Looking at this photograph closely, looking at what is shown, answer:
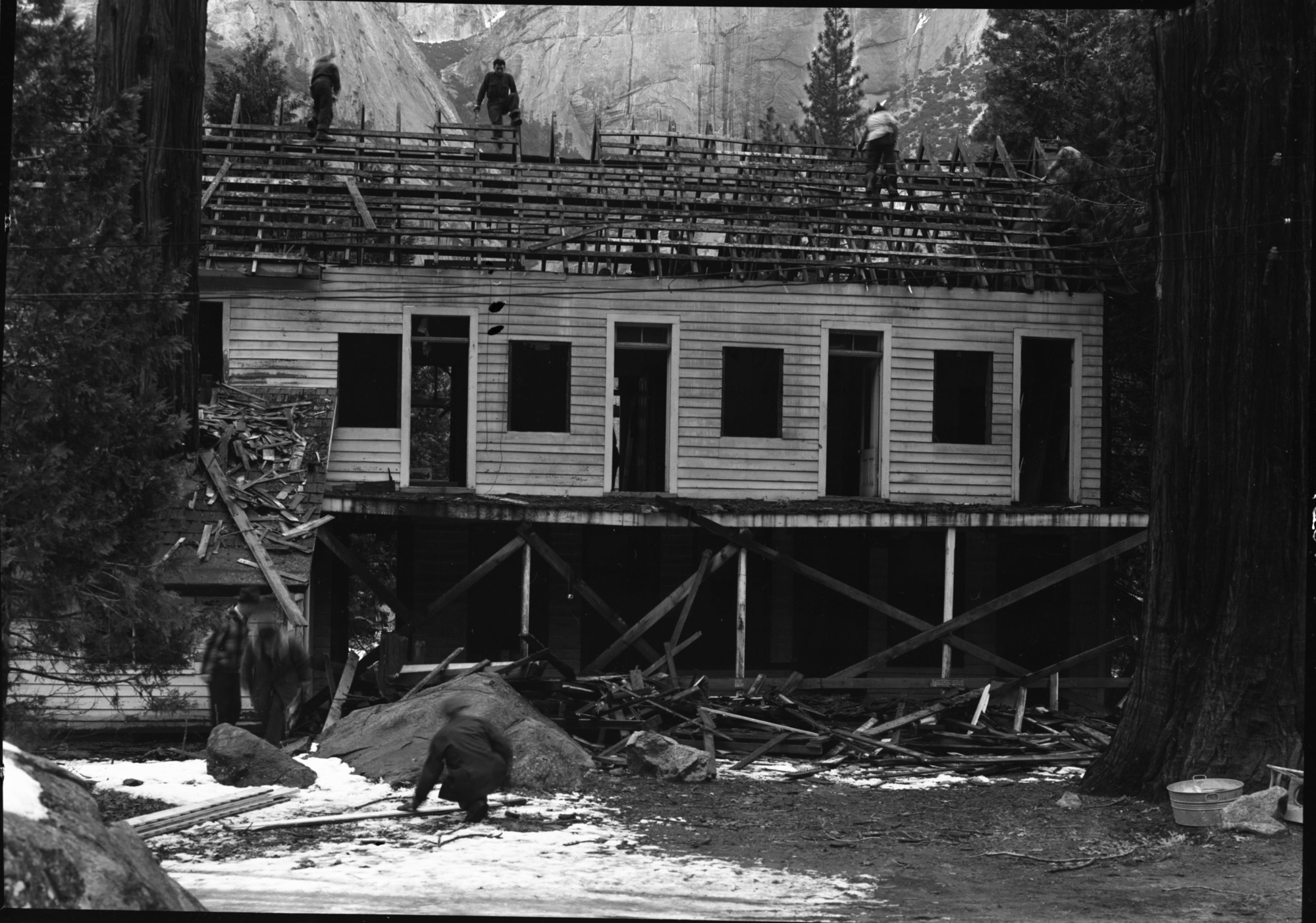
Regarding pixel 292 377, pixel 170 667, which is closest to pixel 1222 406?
pixel 170 667

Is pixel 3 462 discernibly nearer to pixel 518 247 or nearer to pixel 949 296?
pixel 518 247

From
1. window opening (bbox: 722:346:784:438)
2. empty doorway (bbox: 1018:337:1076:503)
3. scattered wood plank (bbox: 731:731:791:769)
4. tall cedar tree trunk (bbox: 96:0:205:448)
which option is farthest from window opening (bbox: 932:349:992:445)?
tall cedar tree trunk (bbox: 96:0:205:448)

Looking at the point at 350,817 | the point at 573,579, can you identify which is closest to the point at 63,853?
the point at 350,817

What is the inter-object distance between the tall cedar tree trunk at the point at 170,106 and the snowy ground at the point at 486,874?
7.57 meters

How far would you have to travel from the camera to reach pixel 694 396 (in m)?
22.4

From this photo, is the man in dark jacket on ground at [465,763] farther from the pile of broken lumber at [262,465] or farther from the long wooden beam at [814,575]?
the long wooden beam at [814,575]

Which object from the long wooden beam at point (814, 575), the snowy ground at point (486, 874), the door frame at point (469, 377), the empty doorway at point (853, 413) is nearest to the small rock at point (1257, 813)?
the snowy ground at point (486, 874)

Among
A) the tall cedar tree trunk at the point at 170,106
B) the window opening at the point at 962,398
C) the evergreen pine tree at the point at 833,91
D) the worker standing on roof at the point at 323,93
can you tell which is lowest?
the window opening at the point at 962,398

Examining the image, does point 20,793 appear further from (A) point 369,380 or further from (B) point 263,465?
(A) point 369,380

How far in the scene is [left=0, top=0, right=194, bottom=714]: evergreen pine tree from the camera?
437 inches

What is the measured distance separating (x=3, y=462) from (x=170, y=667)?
264 centimetres

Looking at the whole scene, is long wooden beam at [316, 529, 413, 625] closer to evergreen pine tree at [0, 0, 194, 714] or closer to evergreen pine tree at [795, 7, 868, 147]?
evergreen pine tree at [0, 0, 194, 714]

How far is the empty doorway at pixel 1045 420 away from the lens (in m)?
23.6

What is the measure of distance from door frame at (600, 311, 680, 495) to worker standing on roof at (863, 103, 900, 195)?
200 inches
